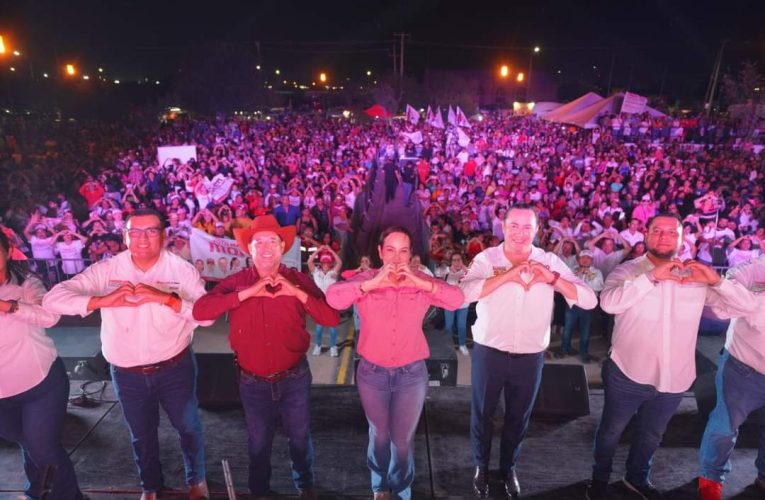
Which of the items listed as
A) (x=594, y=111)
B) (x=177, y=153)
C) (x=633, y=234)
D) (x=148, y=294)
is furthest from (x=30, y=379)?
(x=594, y=111)

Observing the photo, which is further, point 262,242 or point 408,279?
point 262,242

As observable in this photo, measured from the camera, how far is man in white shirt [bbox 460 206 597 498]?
3168mm

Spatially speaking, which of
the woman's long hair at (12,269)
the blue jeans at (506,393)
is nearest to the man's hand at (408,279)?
the blue jeans at (506,393)

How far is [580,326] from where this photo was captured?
22.1 feet

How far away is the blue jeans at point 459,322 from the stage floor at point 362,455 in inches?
95.5

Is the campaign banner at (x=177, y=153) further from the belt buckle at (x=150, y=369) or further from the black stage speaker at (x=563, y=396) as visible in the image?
the black stage speaker at (x=563, y=396)

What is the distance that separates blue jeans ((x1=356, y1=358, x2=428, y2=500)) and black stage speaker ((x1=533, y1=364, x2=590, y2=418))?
5.50 ft

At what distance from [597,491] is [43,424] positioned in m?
3.61

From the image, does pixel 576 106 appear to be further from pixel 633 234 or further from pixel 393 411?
pixel 393 411

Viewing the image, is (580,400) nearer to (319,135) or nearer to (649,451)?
(649,451)

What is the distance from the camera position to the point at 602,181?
516 inches

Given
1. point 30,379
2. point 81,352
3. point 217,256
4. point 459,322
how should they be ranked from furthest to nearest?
point 217,256 < point 459,322 < point 81,352 < point 30,379

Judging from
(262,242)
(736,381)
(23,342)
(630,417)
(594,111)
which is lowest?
(630,417)

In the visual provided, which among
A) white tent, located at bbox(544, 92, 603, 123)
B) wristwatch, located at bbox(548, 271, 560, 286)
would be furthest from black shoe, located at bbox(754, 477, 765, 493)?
white tent, located at bbox(544, 92, 603, 123)
